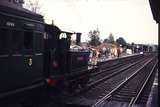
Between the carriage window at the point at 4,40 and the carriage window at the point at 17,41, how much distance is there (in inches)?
17.5

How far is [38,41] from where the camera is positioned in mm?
14406

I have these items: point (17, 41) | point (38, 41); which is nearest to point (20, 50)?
point (17, 41)

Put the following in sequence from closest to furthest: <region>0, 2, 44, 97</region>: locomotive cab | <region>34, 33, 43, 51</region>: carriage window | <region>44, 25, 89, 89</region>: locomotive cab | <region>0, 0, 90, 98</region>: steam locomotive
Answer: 1. <region>0, 2, 44, 97</region>: locomotive cab
2. <region>0, 0, 90, 98</region>: steam locomotive
3. <region>34, 33, 43, 51</region>: carriage window
4. <region>44, 25, 89, 89</region>: locomotive cab

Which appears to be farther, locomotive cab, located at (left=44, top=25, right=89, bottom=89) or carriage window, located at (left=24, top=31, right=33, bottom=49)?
locomotive cab, located at (left=44, top=25, right=89, bottom=89)

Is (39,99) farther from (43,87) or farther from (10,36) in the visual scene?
(10,36)

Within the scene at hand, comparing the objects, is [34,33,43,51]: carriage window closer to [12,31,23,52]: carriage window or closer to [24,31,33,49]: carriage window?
[24,31,33,49]: carriage window

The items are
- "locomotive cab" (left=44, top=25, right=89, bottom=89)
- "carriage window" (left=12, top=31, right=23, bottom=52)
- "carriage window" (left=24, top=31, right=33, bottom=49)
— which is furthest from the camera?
"locomotive cab" (left=44, top=25, right=89, bottom=89)

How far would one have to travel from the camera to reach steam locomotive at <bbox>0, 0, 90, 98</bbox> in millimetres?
11939

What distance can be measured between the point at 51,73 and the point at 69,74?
2613 mm

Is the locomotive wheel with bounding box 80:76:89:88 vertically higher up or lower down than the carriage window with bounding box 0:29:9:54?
lower down

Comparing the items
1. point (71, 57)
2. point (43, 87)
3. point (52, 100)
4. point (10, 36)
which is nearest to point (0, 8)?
point (10, 36)

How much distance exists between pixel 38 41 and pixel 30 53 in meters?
0.88

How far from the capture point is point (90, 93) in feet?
68.4

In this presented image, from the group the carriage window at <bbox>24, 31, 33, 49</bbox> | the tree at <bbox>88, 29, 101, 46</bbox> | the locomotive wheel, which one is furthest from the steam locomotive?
the tree at <bbox>88, 29, 101, 46</bbox>
